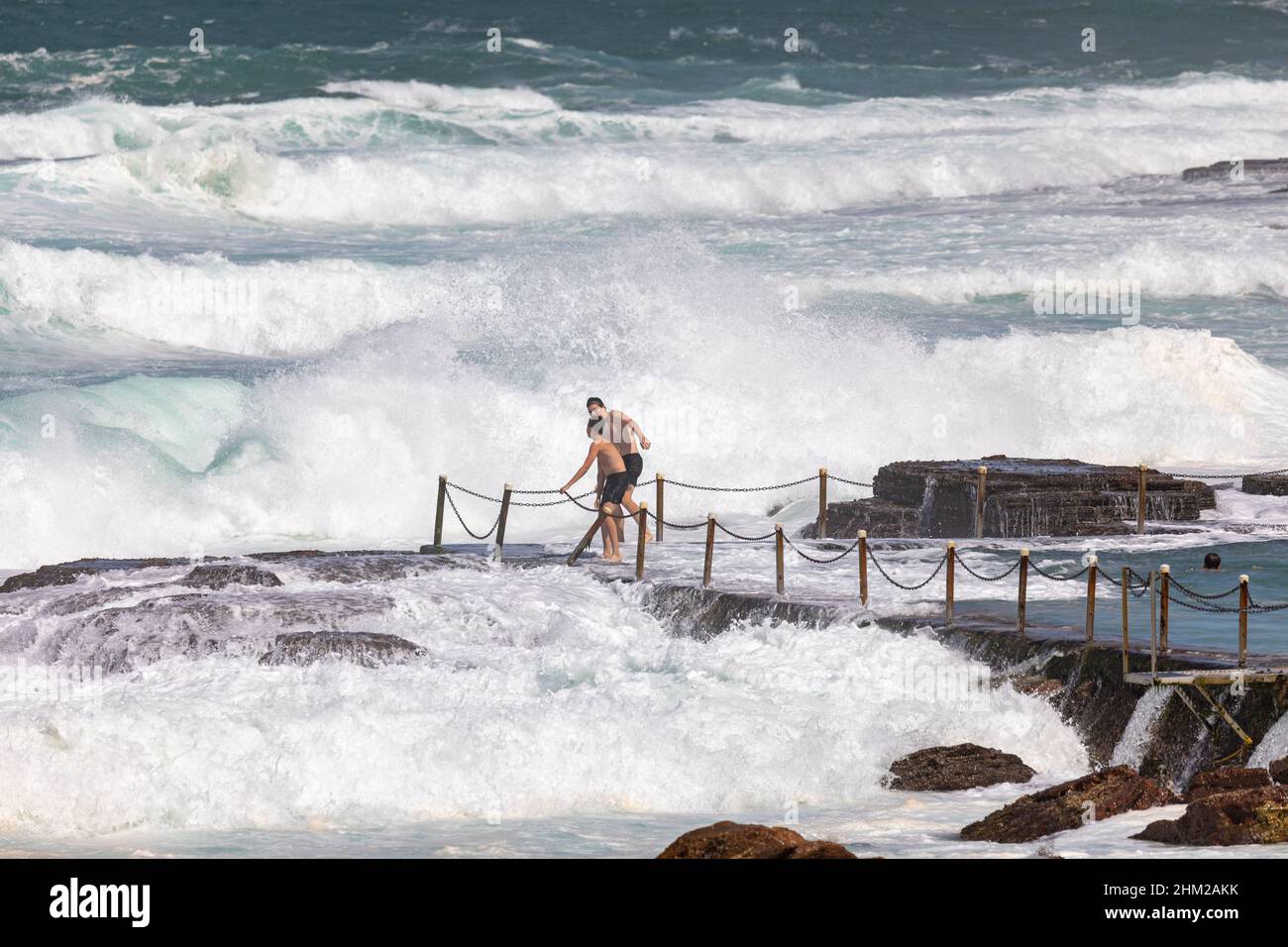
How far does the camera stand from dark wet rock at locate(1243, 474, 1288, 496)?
2014cm

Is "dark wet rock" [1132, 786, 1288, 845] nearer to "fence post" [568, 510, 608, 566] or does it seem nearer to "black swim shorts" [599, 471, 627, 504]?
"fence post" [568, 510, 608, 566]

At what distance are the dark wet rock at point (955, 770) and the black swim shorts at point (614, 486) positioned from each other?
20.7 ft

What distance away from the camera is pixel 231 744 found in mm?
11484

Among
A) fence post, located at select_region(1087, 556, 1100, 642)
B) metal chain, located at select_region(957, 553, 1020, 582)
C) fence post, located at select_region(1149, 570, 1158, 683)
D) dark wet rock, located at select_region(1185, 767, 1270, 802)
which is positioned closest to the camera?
dark wet rock, located at select_region(1185, 767, 1270, 802)

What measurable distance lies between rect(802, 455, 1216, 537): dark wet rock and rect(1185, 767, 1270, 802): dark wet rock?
773 centimetres

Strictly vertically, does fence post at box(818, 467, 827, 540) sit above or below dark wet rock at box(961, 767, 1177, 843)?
above

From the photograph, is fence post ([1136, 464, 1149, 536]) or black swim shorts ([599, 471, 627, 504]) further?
fence post ([1136, 464, 1149, 536])

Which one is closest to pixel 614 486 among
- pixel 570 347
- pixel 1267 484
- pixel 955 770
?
pixel 955 770

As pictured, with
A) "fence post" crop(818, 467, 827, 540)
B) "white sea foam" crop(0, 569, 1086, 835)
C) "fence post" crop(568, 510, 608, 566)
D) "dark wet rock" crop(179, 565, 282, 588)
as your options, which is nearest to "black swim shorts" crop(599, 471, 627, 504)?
"fence post" crop(568, 510, 608, 566)

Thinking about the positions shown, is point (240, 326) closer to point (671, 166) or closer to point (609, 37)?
point (671, 166)

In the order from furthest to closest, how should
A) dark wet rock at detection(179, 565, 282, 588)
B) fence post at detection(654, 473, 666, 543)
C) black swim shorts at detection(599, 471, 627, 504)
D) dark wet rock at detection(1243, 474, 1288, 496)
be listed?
dark wet rock at detection(1243, 474, 1288, 496) → fence post at detection(654, 473, 666, 543) → black swim shorts at detection(599, 471, 627, 504) → dark wet rock at detection(179, 565, 282, 588)

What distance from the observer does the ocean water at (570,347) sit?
11578 millimetres

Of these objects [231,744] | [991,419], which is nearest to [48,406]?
[991,419]

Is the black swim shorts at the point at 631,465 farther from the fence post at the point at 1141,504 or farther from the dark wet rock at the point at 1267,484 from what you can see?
the dark wet rock at the point at 1267,484
